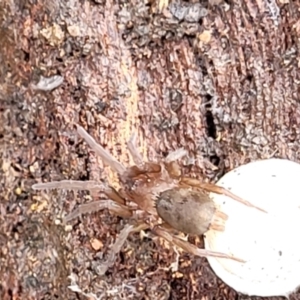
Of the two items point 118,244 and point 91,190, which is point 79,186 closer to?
point 91,190

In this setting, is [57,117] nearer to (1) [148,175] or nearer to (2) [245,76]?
(1) [148,175]

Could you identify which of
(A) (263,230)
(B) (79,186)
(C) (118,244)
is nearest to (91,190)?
(B) (79,186)

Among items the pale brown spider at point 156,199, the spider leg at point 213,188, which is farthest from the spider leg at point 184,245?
the spider leg at point 213,188

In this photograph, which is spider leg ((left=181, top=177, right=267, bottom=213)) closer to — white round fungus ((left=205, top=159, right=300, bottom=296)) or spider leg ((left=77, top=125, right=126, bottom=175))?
white round fungus ((left=205, top=159, right=300, bottom=296))

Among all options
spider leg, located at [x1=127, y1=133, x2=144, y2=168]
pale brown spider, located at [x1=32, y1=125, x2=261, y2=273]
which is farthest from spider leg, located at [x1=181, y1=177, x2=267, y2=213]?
spider leg, located at [x1=127, y1=133, x2=144, y2=168]

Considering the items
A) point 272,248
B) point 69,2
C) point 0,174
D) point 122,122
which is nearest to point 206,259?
point 272,248

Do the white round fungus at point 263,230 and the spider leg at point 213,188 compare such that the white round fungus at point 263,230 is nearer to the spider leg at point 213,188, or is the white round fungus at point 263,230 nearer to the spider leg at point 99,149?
the spider leg at point 213,188
